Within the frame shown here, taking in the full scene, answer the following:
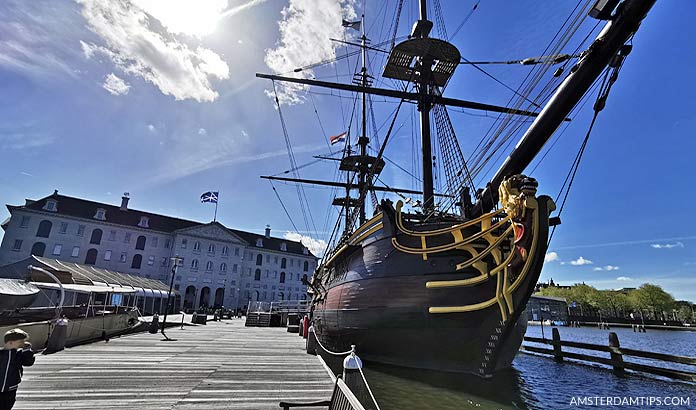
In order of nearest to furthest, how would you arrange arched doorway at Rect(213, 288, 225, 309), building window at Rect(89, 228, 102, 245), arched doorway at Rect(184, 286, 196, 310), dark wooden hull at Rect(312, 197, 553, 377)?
dark wooden hull at Rect(312, 197, 553, 377)
building window at Rect(89, 228, 102, 245)
arched doorway at Rect(184, 286, 196, 310)
arched doorway at Rect(213, 288, 225, 309)

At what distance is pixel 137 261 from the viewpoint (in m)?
44.4

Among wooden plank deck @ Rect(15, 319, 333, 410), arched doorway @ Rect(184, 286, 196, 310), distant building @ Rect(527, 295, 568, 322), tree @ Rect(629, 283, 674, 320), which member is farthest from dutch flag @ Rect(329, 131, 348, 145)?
tree @ Rect(629, 283, 674, 320)

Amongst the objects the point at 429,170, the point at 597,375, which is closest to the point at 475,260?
the point at 429,170

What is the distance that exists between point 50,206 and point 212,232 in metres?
19.0

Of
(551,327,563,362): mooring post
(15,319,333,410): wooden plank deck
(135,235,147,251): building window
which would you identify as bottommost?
(551,327,563,362): mooring post

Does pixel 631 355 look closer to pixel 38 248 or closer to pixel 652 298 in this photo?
pixel 38 248

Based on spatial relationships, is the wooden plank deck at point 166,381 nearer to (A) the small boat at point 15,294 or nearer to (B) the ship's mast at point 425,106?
(A) the small boat at point 15,294

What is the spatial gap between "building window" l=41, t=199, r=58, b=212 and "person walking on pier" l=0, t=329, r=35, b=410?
48941 mm

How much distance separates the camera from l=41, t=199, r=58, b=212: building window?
130ft

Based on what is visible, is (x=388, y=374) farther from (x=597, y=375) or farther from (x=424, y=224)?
(x=597, y=375)

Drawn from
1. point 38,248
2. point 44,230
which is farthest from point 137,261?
point 44,230

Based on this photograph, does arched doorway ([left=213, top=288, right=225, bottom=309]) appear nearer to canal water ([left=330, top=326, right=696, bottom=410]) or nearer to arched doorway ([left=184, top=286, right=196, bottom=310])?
arched doorway ([left=184, top=286, right=196, bottom=310])

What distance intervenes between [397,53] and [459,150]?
18.5 feet

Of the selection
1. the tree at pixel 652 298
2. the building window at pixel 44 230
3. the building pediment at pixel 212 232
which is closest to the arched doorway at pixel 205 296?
the building pediment at pixel 212 232
